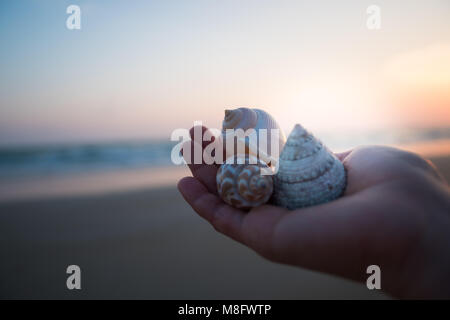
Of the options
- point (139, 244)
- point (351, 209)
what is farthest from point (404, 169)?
point (139, 244)

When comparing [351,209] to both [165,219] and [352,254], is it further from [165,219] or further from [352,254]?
[165,219]

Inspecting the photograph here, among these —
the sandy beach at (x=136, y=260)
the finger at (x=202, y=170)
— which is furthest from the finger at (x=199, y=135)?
the sandy beach at (x=136, y=260)

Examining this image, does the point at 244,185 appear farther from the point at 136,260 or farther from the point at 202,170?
the point at 136,260
